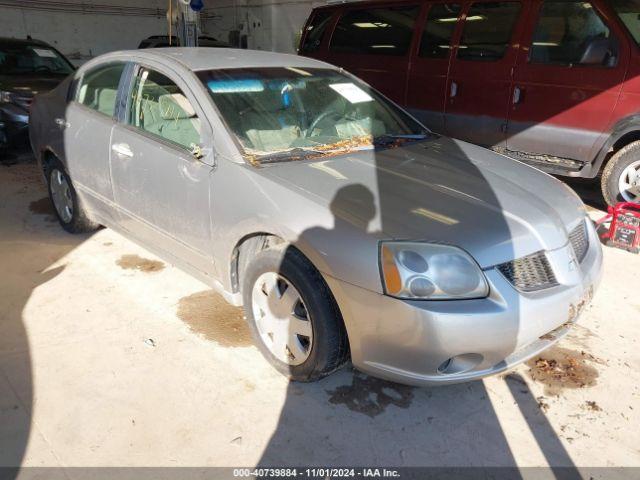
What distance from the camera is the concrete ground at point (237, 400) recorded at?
215 centimetres

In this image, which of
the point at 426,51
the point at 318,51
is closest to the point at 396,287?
the point at 426,51

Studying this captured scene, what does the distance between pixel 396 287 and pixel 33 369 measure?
76.5 inches

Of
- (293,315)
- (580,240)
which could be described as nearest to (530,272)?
(580,240)

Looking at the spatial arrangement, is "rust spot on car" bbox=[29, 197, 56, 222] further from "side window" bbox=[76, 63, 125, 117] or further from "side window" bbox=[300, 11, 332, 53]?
"side window" bbox=[300, 11, 332, 53]

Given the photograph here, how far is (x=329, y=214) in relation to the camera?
222 cm

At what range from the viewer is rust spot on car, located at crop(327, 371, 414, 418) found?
7.94 ft

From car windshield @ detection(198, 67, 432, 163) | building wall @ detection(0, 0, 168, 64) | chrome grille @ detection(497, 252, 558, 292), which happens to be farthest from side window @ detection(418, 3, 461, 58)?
building wall @ detection(0, 0, 168, 64)

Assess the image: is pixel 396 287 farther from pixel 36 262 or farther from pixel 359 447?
pixel 36 262

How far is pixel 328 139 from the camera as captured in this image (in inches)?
118

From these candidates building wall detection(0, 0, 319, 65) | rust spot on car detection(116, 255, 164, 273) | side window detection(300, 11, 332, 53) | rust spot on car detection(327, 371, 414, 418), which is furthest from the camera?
building wall detection(0, 0, 319, 65)

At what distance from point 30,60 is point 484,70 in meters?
6.51

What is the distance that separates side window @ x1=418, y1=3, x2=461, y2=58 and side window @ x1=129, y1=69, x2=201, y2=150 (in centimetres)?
358

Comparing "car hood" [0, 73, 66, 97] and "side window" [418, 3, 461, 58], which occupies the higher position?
"side window" [418, 3, 461, 58]

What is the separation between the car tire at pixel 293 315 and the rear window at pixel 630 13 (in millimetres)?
4139
